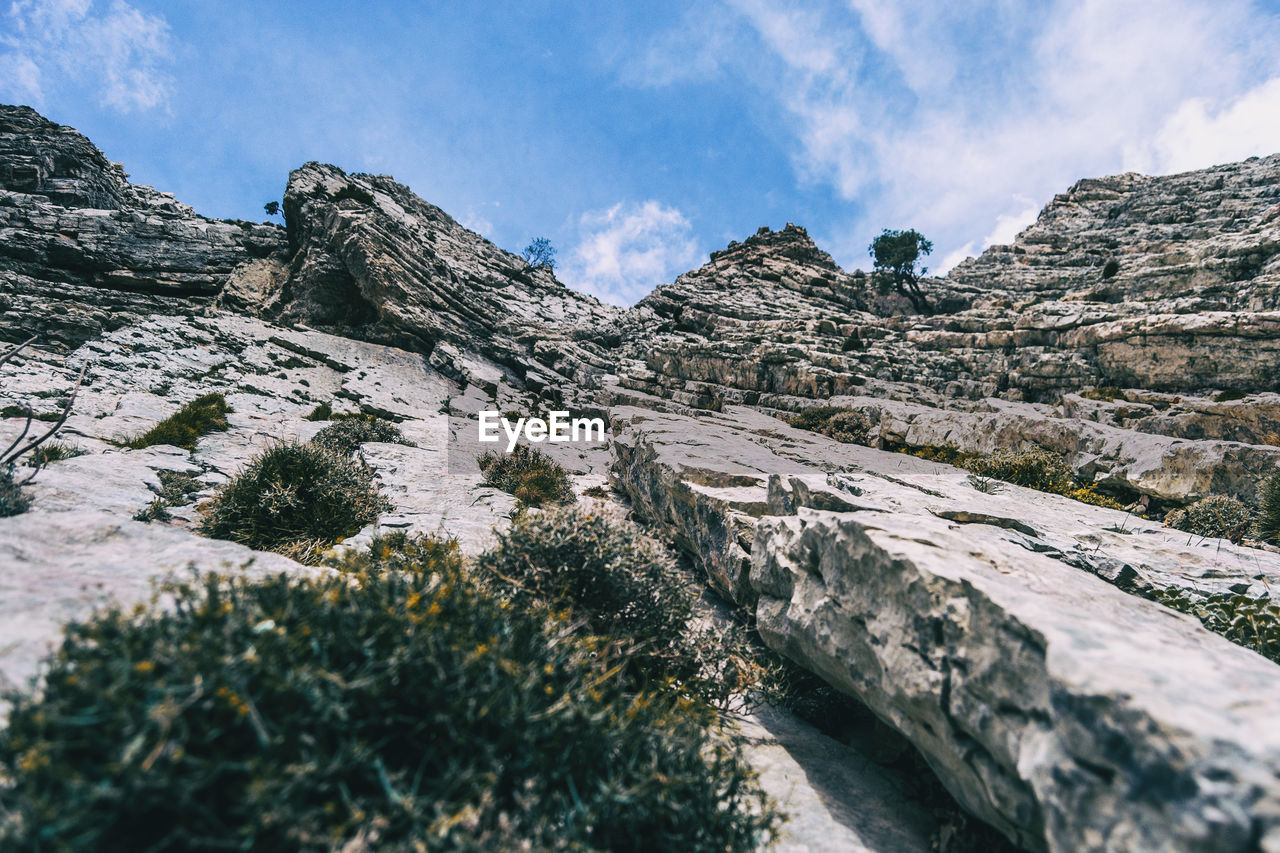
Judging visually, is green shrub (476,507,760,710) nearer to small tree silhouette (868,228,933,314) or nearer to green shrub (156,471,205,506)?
green shrub (156,471,205,506)

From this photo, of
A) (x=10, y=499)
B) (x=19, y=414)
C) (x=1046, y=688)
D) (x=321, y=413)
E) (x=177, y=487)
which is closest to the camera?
(x=1046, y=688)

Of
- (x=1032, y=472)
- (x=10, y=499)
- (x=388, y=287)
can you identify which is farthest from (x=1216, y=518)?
(x=388, y=287)

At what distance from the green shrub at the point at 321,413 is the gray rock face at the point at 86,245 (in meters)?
14.2

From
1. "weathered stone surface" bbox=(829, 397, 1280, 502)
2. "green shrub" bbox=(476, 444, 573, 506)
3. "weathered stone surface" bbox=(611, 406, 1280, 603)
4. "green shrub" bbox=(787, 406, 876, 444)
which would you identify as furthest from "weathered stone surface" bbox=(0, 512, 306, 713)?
"green shrub" bbox=(787, 406, 876, 444)

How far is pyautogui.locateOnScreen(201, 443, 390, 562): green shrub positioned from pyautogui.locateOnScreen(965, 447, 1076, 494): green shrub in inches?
550

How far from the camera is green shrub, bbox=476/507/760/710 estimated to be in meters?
5.06

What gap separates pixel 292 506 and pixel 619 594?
6172mm

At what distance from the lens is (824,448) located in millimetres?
13852

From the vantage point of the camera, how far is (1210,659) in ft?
8.51

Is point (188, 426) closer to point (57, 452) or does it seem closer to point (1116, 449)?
point (57, 452)

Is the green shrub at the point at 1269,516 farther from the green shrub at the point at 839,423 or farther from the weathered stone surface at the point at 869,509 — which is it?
the green shrub at the point at 839,423

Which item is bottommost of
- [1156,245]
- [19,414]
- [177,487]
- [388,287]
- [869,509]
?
[177,487]

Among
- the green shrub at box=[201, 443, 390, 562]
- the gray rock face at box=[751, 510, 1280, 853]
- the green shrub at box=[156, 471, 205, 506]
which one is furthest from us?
the green shrub at box=[156, 471, 205, 506]

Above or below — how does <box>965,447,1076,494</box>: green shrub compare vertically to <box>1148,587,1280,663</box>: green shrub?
above
